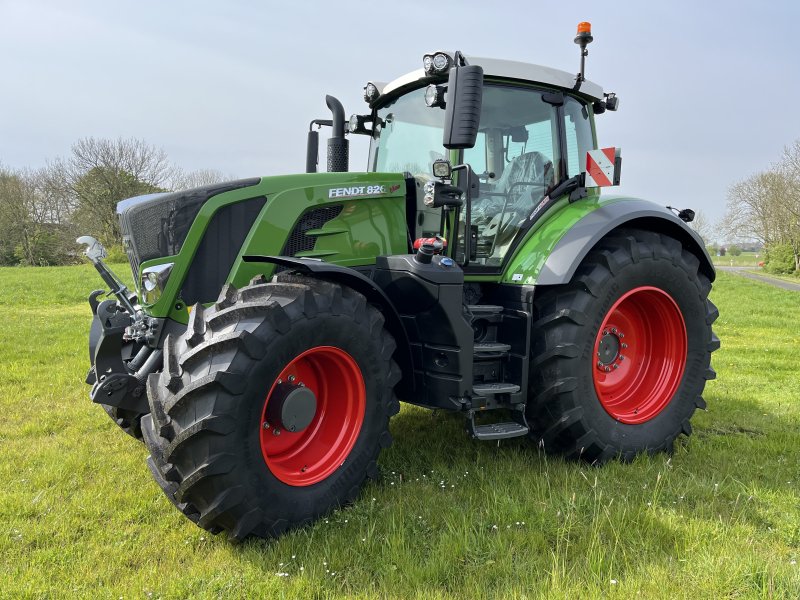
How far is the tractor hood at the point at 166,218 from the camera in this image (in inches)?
134

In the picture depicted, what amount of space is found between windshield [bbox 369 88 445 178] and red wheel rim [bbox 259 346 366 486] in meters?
1.56

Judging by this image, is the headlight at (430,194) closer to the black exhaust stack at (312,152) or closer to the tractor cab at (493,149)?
the tractor cab at (493,149)

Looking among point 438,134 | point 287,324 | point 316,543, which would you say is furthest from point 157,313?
point 438,134

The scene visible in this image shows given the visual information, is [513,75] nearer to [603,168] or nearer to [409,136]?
[409,136]

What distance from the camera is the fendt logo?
3.66 meters

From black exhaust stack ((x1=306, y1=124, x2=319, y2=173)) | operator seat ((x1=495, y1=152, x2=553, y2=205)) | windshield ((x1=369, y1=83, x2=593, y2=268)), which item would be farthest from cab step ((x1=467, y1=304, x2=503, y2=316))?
black exhaust stack ((x1=306, y1=124, x2=319, y2=173))

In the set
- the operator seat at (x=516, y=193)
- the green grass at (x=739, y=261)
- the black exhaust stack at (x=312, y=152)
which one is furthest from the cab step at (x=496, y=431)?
the green grass at (x=739, y=261)

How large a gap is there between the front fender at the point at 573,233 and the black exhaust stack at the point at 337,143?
5.85 ft

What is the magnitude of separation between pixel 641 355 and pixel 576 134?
5.65 feet

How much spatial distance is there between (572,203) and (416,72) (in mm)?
1444

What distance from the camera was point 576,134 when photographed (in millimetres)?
4566

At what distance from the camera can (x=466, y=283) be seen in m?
4.17

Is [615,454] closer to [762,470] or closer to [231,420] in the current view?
[762,470]

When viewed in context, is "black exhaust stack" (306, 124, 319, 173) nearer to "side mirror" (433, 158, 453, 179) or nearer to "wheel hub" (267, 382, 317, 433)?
"side mirror" (433, 158, 453, 179)
